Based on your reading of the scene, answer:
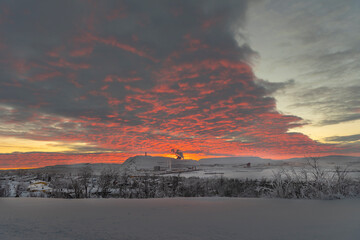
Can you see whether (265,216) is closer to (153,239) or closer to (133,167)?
(153,239)

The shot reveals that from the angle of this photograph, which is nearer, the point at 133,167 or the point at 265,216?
the point at 265,216

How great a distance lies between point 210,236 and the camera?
2.15 meters

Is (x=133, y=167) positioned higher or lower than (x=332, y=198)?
higher

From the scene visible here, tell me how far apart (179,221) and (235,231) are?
2.26 feet

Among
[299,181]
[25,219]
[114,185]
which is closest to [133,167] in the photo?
[114,185]

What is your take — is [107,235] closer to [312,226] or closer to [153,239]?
[153,239]

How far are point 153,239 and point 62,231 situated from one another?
2.86 feet

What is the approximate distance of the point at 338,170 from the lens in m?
6.93

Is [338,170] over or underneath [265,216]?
over

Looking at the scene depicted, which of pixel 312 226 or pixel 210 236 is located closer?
pixel 210 236

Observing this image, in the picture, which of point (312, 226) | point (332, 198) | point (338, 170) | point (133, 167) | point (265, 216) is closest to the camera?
point (312, 226)

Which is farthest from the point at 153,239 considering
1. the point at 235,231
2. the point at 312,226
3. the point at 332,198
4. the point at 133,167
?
the point at 133,167

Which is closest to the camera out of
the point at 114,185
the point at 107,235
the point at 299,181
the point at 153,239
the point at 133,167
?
the point at 153,239

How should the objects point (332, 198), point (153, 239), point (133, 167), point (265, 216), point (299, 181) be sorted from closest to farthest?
1. point (153, 239)
2. point (265, 216)
3. point (332, 198)
4. point (299, 181)
5. point (133, 167)
